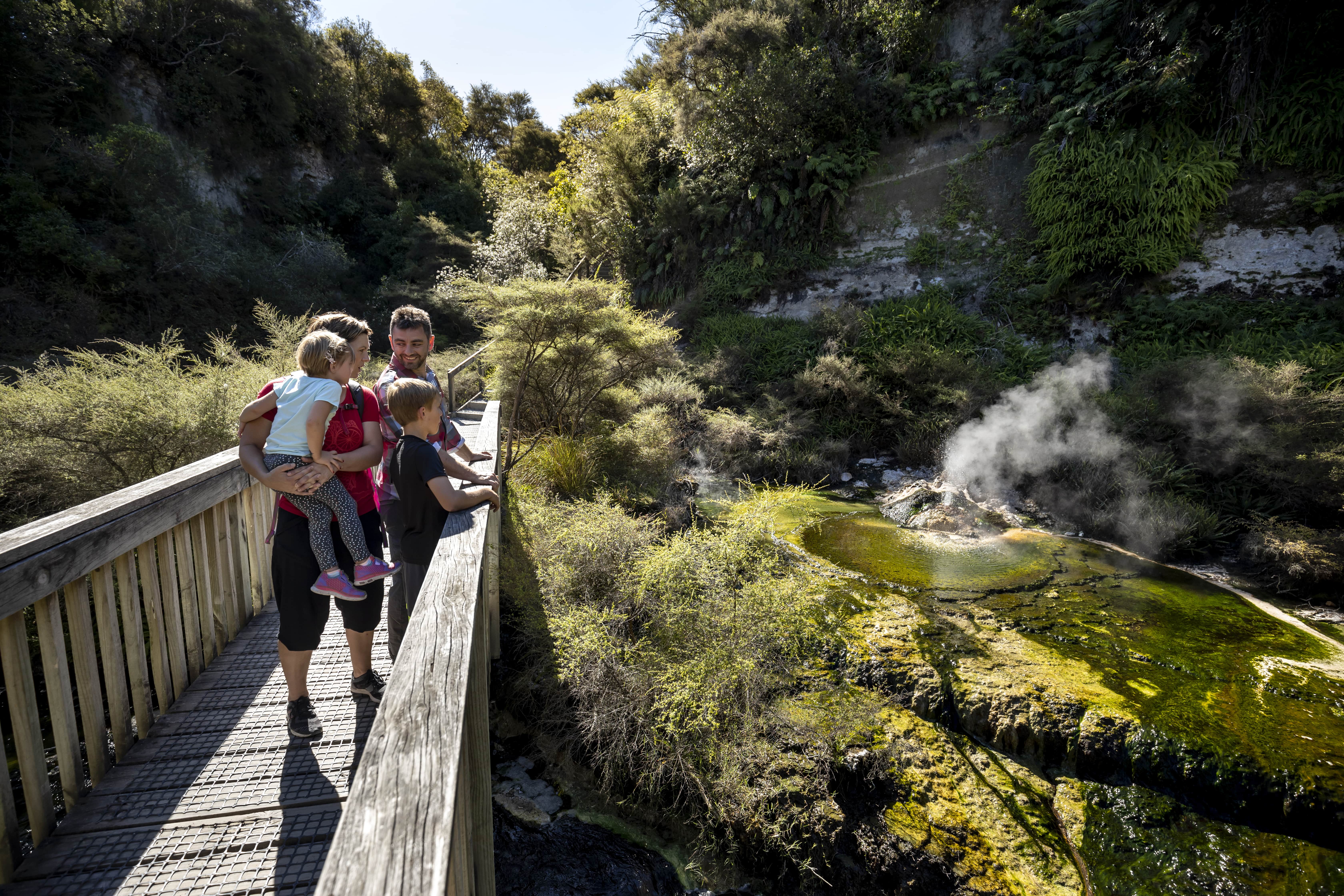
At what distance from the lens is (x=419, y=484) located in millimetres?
2748

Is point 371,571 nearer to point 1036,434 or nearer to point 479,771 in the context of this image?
point 479,771

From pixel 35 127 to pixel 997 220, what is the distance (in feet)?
68.4

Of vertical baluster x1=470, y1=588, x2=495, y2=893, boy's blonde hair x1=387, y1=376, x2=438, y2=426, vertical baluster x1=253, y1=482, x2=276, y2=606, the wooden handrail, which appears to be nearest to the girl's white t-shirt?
boy's blonde hair x1=387, y1=376, x2=438, y2=426

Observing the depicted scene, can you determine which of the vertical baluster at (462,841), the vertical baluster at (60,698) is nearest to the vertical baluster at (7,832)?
the vertical baluster at (60,698)

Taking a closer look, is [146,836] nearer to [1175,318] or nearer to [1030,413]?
[1030,413]

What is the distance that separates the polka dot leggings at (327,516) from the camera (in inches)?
96.8

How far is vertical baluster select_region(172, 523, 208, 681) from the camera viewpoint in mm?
2697

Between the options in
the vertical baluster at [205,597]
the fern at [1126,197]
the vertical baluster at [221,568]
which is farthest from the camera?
the fern at [1126,197]

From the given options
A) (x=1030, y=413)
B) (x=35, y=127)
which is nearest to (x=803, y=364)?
(x=1030, y=413)

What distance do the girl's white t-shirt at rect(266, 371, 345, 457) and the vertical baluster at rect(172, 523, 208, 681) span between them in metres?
0.81

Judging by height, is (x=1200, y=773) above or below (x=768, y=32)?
below

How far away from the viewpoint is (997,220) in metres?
13.2

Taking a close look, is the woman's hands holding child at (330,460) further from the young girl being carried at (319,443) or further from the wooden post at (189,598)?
the wooden post at (189,598)

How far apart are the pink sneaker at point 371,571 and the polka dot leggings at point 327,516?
76mm
